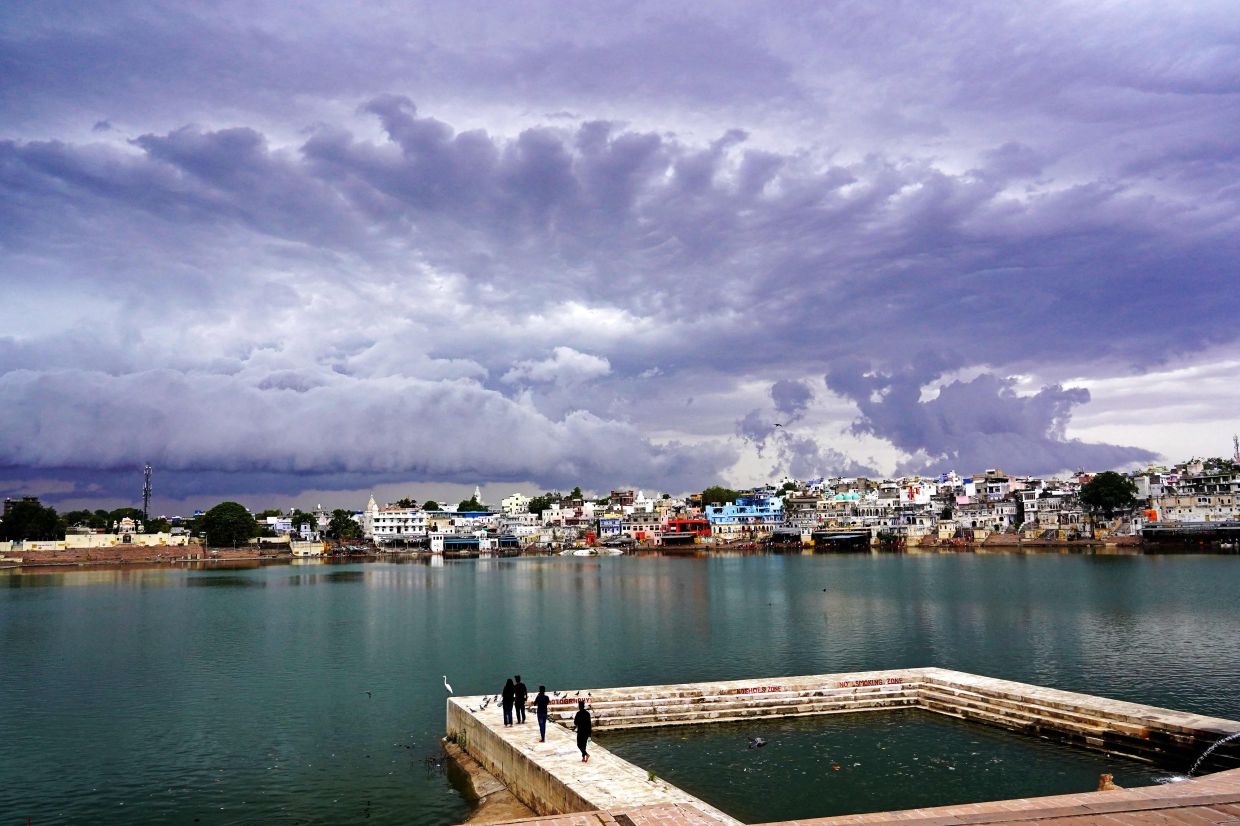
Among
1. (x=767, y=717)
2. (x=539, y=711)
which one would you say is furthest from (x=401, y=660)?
(x=539, y=711)

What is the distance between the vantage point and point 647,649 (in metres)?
40.5

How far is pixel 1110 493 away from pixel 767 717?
154 m

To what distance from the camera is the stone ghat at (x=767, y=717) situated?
54.0 feet

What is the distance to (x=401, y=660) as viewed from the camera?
129 feet

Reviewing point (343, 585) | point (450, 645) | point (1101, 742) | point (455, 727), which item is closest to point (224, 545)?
point (343, 585)

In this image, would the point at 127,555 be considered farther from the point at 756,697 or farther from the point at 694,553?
the point at 756,697

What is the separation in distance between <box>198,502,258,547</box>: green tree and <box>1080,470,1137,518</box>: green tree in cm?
17363

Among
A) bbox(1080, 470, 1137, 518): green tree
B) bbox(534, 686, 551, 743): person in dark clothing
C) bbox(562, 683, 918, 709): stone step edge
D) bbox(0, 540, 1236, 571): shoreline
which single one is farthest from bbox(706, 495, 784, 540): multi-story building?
bbox(534, 686, 551, 743): person in dark clothing

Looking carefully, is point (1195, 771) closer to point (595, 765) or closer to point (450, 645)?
point (595, 765)

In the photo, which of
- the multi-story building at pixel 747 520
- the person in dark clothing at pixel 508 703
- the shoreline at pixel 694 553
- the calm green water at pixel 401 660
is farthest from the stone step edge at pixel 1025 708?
the multi-story building at pixel 747 520

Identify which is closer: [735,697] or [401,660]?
[735,697]

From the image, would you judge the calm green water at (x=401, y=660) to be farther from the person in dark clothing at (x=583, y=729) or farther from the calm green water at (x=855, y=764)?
the person in dark clothing at (x=583, y=729)

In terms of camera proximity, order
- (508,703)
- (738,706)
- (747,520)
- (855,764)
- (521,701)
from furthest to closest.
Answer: (747,520)
(738,706)
(521,701)
(855,764)
(508,703)

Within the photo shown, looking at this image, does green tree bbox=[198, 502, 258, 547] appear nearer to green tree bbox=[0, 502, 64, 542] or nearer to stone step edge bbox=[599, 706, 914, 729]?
green tree bbox=[0, 502, 64, 542]
